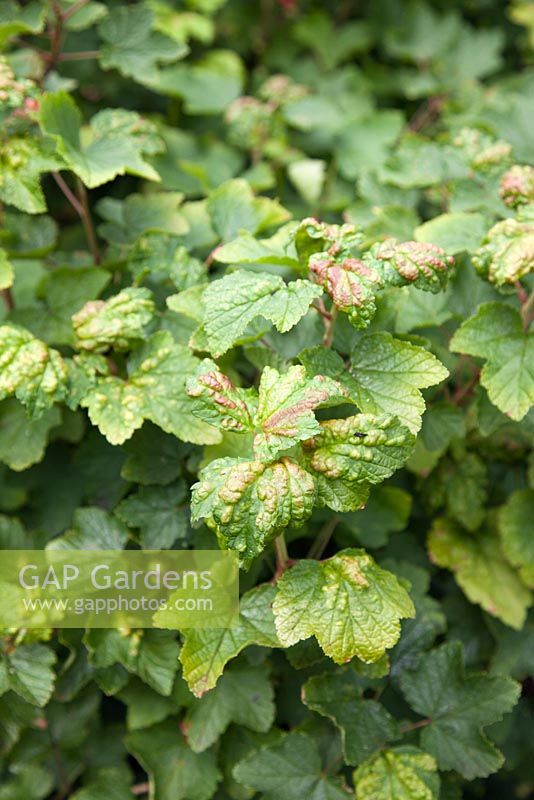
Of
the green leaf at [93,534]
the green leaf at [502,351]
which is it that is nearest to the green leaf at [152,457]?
the green leaf at [93,534]

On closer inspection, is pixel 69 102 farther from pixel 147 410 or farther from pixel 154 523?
pixel 154 523

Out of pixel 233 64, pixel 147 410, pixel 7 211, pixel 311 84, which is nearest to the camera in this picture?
pixel 147 410

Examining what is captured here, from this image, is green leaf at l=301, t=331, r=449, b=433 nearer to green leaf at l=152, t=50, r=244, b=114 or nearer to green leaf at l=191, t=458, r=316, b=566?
green leaf at l=191, t=458, r=316, b=566

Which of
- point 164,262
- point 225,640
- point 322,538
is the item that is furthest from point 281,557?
point 164,262

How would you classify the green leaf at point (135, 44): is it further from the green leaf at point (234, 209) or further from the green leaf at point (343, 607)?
the green leaf at point (343, 607)

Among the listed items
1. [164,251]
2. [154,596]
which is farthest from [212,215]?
[154,596]

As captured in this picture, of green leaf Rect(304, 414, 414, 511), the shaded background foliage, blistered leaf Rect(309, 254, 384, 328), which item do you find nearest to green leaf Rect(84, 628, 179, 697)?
the shaded background foliage
